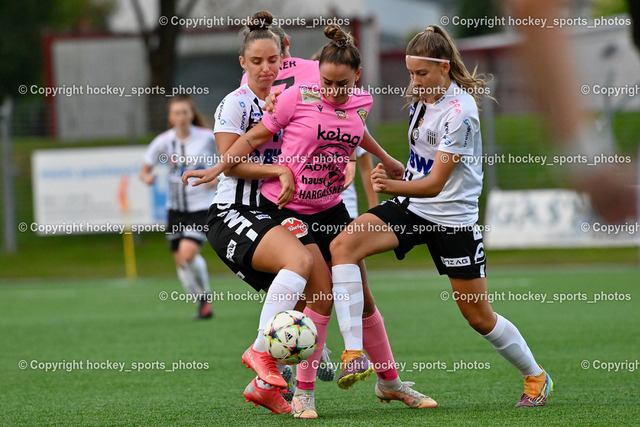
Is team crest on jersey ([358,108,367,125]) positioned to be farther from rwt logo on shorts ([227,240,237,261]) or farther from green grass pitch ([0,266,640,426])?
green grass pitch ([0,266,640,426])

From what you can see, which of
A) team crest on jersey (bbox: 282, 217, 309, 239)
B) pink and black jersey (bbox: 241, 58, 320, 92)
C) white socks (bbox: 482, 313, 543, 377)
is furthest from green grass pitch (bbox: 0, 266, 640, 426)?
pink and black jersey (bbox: 241, 58, 320, 92)

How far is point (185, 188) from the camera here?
10031 millimetres

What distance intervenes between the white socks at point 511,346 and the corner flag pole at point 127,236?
12.6 meters

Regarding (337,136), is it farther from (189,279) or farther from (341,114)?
(189,279)

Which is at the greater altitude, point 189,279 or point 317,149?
point 317,149

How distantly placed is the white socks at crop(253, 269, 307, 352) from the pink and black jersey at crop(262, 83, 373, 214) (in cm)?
49

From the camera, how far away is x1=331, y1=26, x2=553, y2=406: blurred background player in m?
4.68

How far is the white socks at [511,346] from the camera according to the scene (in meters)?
4.81

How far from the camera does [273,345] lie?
4438 millimetres

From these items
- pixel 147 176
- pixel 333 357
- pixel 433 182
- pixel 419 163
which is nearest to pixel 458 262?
pixel 433 182

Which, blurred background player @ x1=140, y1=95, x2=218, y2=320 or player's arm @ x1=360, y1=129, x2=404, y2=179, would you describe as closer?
player's arm @ x1=360, y1=129, x2=404, y2=179

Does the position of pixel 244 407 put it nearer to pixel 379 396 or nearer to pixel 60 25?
pixel 379 396

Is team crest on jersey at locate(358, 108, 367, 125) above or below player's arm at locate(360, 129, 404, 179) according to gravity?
above

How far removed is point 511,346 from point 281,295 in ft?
3.95
